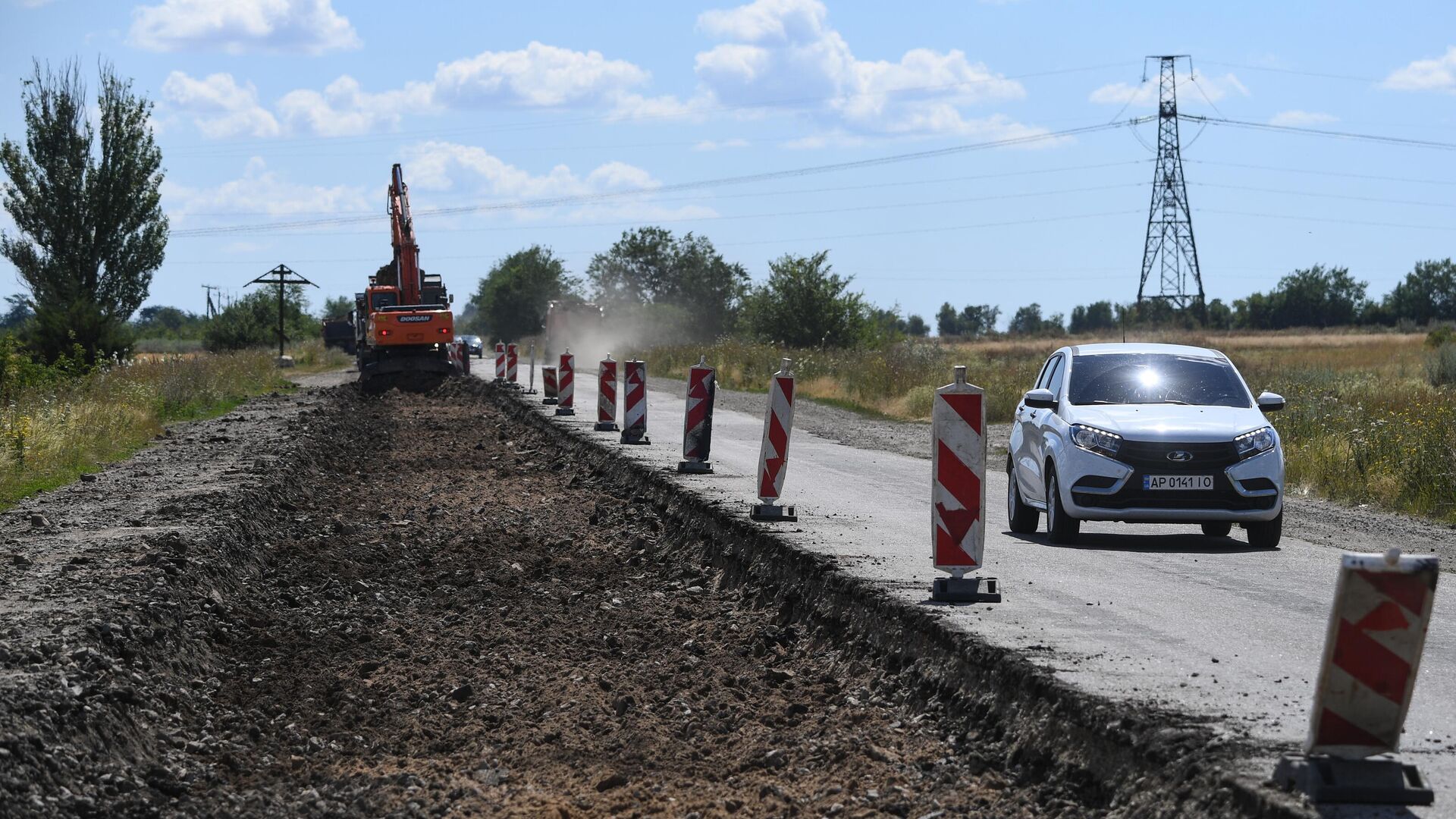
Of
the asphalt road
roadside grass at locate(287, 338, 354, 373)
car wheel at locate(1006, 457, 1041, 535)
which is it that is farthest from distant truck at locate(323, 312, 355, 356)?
car wheel at locate(1006, 457, 1041, 535)

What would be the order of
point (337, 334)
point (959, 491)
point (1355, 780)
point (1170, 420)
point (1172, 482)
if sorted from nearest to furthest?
point (1355, 780) → point (959, 491) → point (1172, 482) → point (1170, 420) → point (337, 334)

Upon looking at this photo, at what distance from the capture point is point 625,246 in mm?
137000

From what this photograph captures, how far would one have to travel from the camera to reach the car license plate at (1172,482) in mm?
11359

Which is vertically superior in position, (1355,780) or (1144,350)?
(1144,350)

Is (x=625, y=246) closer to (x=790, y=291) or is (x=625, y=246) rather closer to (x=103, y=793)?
(x=790, y=291)

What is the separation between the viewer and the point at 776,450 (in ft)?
41.3

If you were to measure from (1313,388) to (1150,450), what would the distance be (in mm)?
14010

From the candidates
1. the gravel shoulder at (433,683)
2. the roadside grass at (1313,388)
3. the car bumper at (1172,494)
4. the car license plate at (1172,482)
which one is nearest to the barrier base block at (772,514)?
the gravel shoulder at (433,683)

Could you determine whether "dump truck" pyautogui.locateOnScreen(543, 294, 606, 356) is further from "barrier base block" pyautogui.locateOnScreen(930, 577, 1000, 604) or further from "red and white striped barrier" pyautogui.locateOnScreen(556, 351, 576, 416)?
"barrier base block" pyautogui.locateOnScreen(930, 577, 1000, 604)

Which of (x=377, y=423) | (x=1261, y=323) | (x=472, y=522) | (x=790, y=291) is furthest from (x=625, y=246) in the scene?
(x=472, y=522)

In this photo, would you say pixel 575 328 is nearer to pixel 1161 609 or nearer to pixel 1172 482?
pixel 1172 482

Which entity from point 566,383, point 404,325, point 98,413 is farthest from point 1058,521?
point 404,325

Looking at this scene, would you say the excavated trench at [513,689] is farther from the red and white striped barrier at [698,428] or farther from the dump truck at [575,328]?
the dump truck at [575,328]

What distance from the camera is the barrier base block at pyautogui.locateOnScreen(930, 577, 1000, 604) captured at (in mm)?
8500
